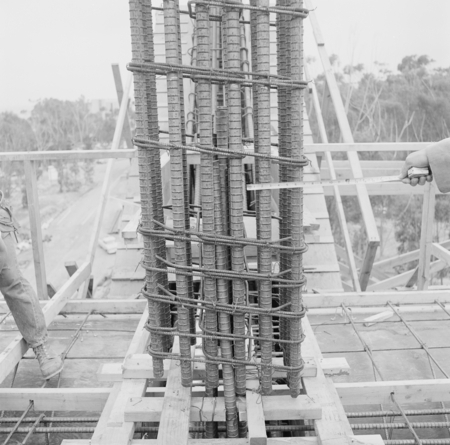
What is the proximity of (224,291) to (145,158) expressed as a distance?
2.23 feet

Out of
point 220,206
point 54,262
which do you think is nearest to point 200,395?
point 220,206

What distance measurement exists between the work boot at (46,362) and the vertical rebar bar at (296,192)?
1.72 meters

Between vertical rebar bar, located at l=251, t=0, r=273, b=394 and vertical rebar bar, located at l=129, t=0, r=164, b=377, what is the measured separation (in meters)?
0.48

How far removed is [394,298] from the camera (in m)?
4.20

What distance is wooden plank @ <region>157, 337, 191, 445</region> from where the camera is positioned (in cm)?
210

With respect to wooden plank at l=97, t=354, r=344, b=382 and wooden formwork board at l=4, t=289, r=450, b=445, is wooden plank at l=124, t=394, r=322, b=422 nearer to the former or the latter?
wooden formwork board at l=4, t=289, r=450, b=445

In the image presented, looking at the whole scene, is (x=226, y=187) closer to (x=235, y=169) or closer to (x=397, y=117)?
(x=235, y=169)

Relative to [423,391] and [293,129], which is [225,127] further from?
[423,391]

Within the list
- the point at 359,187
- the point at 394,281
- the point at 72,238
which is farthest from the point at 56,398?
the point at 72,238

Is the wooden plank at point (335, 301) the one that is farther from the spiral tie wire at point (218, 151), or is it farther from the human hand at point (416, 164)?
the spiral tie wire at point (218, 151)

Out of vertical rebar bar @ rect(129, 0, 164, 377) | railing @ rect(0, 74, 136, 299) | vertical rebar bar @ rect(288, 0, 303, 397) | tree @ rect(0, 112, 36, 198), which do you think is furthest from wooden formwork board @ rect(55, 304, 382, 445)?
tree @ rect(0, 112, 36, 198)

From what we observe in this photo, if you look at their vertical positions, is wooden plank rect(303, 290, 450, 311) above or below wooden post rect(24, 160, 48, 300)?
below

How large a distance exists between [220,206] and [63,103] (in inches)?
1838

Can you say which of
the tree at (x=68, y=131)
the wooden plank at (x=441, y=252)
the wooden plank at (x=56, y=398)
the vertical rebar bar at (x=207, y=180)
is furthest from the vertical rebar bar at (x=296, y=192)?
the tree at (x=68, y=131)
